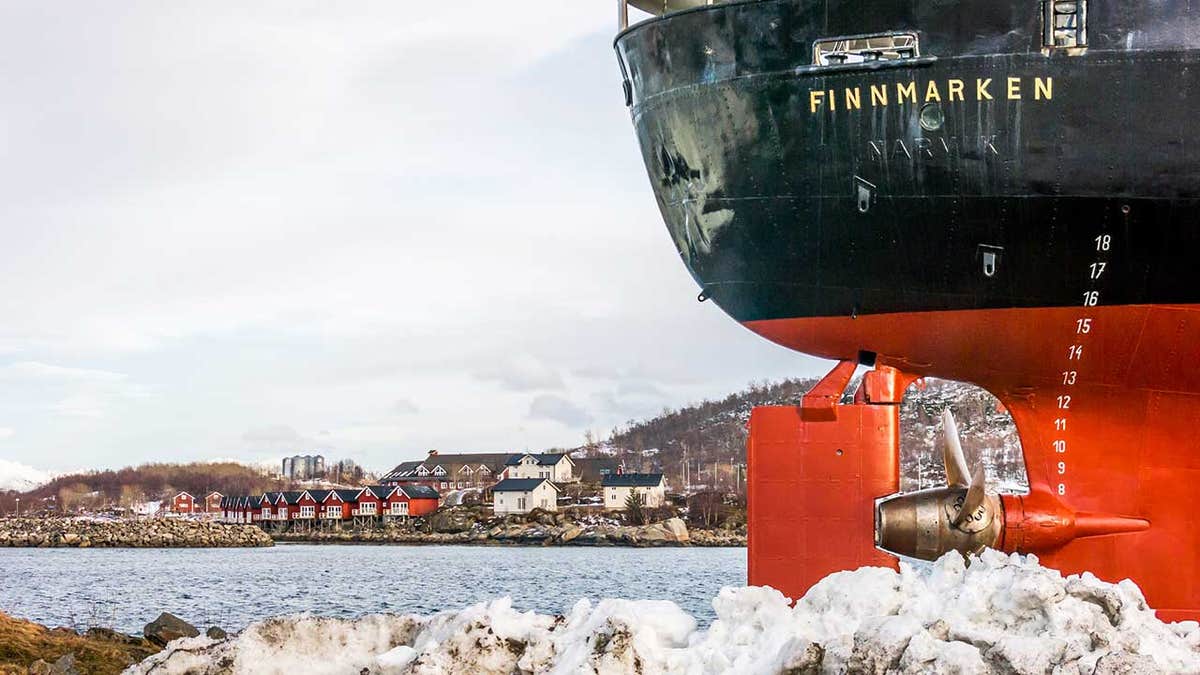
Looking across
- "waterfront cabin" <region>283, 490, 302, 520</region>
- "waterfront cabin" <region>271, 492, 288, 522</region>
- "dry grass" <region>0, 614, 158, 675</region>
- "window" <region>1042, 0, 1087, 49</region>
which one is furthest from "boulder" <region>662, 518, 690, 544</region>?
"window" <region>1042, 0, 1087, 49</region>

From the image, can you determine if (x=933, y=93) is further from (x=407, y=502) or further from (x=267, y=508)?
(x=267, y=508)

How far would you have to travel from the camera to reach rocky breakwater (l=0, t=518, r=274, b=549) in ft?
336

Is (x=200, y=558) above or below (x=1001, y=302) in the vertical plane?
below

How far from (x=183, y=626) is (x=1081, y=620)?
15.1 m

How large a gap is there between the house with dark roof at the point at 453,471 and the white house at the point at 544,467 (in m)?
7.02

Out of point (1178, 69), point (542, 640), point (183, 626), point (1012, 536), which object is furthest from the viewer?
Answer: point (183, 626)

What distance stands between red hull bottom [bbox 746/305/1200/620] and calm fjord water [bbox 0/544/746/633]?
14.6m

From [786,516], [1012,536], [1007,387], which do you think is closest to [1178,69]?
[1007,387]

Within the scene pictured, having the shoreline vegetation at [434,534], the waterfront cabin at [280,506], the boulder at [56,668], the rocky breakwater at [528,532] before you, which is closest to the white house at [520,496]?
the rocky breakwater at [528,532]

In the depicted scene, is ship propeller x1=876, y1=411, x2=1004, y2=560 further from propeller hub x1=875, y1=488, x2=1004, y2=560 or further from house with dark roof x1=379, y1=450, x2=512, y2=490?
house with dark roof x1=379, y1=450, x2=512, y2=490

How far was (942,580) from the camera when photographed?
1026 centimetres

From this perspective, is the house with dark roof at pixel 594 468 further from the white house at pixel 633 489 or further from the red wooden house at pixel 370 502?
the red wooden house at pixel 370 502

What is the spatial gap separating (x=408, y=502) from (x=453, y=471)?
80.1ft

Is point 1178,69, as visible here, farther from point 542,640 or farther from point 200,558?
point 200,558
